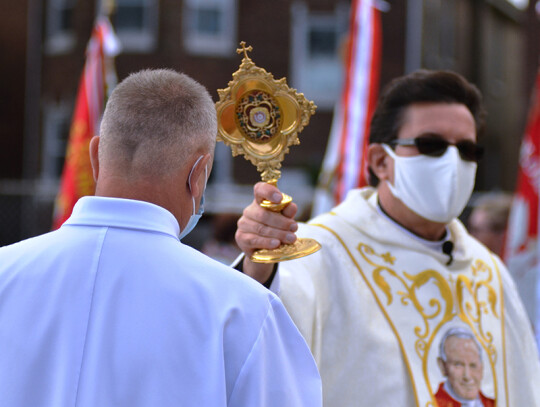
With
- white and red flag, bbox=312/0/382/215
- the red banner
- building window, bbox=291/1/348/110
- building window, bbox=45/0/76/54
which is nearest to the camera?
the red banner

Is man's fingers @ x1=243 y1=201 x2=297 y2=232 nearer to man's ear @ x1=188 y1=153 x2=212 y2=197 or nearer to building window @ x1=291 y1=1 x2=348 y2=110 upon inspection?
man's ear @ x1=188 y1=153 x2=212 y2=197

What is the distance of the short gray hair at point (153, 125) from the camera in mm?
1707

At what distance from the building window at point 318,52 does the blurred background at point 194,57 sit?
0.02m

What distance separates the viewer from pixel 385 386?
8.93ft

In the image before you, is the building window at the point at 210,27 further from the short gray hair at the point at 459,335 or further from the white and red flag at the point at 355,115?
the short gray hair at the point at 459,335

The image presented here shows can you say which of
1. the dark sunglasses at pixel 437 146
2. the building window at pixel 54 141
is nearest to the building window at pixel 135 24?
the building window at pixel 54 141

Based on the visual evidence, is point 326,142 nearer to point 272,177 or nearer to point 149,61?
point 149,61

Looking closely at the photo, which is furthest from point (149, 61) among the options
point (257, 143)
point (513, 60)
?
point (257, 143)

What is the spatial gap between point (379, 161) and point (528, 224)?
2901mm

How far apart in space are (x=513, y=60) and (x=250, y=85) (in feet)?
79.9

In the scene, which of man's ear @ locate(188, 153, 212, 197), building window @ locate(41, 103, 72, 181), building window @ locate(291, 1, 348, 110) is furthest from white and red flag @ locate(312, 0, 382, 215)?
building window @ locate(41, 103, 72, 181)

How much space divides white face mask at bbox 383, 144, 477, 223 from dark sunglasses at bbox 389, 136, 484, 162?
0.02 meters

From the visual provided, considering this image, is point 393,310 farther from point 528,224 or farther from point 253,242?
point 528,224

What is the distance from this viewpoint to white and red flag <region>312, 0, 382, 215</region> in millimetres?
6082
